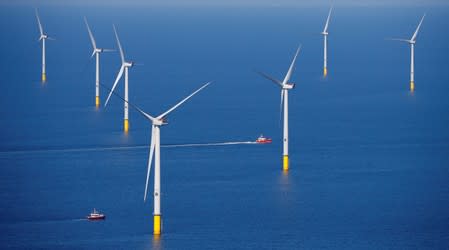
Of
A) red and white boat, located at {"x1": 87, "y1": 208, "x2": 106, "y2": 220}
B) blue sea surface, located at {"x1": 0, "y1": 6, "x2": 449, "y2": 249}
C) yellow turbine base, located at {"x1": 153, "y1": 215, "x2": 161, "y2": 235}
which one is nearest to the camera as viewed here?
→ yellow turbine base, located at {"x1": 153, "y1": 215, "x2": 161, "y2": 235}

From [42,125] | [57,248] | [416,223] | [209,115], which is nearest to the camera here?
[57,248]

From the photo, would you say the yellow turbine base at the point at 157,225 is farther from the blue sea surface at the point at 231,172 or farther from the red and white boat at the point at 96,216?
the red and white boat at the point at 96,216

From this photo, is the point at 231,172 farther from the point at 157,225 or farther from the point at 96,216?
the point at 157,225

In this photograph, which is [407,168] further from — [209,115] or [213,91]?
[213,91]

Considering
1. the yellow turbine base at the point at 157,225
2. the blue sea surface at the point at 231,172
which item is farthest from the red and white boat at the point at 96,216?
the yellow turbine base at the point at 157,225

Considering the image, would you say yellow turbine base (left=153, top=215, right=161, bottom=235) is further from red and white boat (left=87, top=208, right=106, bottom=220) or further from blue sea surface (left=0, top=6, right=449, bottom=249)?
red and white boat (left=87, top=208, right=106, bottom=220)

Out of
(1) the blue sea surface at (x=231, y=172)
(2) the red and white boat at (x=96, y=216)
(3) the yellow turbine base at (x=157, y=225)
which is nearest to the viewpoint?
(3) the yellow turbine base at (x=157, y=225)

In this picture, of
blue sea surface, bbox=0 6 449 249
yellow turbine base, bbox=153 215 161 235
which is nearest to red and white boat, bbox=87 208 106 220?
blue sea surface, bbox=0 6 449 249

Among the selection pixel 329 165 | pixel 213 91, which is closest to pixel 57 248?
pixel 329 165

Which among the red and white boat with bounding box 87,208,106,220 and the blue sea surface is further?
the red and white boat with bounding box 87,208,106,220

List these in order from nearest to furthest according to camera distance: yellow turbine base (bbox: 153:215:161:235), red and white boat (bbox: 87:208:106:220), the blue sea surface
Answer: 1. yellow turbine base (bbox: 153:215:161:235)
2. the blue sea surface
3. red and white boat (bbox: 87:208:106:220)

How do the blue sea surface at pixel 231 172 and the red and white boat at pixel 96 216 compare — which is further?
the red and white boat at pixel 96 216
